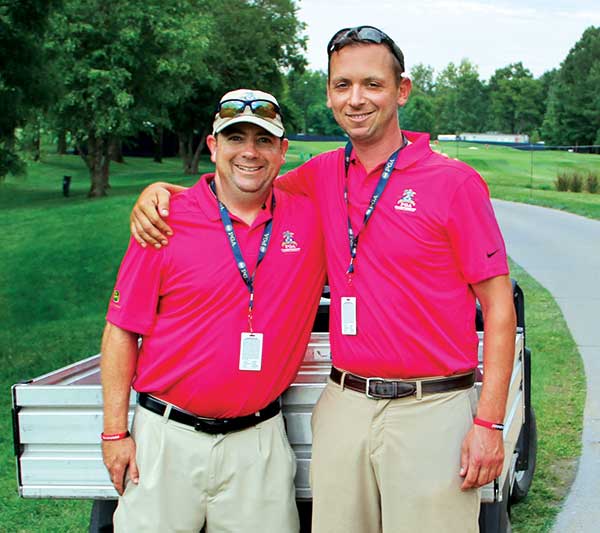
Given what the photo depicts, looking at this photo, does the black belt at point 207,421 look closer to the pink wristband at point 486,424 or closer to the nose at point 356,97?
the pink wristband at point 486,424

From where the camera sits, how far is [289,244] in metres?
3.20

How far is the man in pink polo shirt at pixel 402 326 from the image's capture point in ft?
9.61

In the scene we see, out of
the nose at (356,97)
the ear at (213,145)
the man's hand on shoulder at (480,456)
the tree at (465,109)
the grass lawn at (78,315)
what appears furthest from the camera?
the tree at (465,109)

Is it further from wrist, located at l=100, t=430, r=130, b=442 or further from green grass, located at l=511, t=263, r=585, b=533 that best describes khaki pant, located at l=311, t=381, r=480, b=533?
green grass, located at l=511, t=263, r=585, b=533

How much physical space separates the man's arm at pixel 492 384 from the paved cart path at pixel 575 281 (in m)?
2.46

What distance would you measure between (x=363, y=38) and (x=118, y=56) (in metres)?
29.1

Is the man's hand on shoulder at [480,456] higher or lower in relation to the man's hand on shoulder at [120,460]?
higher

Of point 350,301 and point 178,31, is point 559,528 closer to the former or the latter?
point 350,301

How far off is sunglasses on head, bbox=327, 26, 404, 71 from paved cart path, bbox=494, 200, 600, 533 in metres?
3.17

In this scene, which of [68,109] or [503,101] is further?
[503,101]

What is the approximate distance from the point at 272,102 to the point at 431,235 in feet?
2.57

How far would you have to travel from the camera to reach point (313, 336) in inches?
182

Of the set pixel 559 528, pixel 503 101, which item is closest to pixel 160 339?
pixel 559 528

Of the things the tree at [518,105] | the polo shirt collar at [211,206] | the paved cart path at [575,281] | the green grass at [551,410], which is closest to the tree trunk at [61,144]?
the paved cart path at [575,281]
